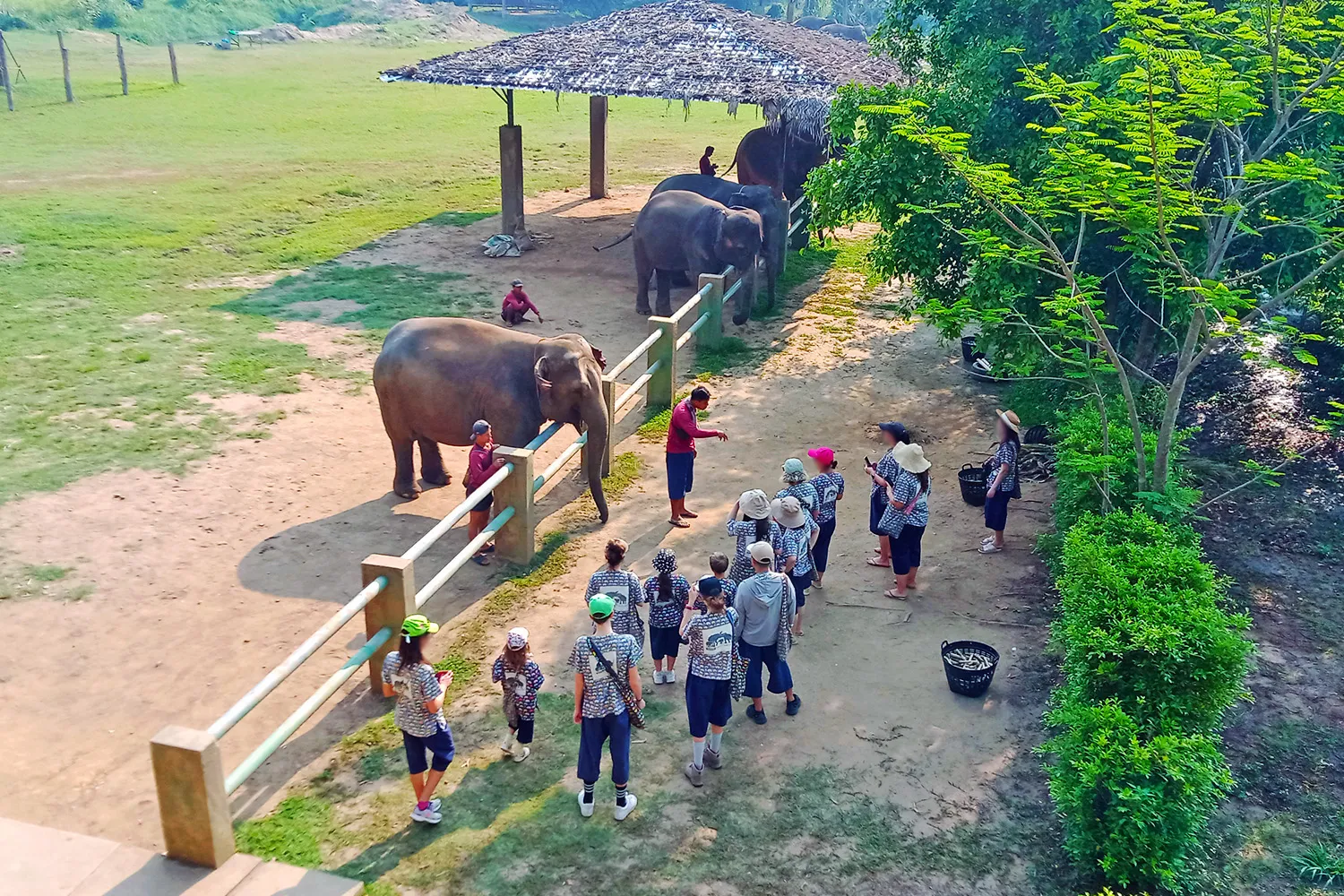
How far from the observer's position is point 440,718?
6125 mm

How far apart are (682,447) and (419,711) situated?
4211mm

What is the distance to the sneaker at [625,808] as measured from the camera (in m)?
6.26

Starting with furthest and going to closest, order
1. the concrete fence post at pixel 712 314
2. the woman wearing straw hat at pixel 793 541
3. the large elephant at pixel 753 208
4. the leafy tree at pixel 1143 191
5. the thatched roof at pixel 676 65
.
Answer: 1. the thatched roof at pixel 676 65
2. the large elephant at pixel 753 208
3. the concrete fence post at pixel 712 314
4. the woman wearing straw hat at pixel 793 541
5. the leafy tree at pixel 1143 191

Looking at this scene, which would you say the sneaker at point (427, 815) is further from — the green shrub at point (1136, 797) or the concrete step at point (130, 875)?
the green shrub at point (1136, 797)

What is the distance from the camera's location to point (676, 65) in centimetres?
1916

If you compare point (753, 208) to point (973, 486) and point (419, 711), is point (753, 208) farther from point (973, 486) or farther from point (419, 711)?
point (419, 711)

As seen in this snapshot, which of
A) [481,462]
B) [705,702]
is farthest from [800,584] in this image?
[481,462]

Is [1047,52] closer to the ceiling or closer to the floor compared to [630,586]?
closer to the ceiling

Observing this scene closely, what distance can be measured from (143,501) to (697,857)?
654 cm

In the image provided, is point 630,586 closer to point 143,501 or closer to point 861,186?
point 143,501

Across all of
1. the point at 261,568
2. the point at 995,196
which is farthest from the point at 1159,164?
the point at 261,568

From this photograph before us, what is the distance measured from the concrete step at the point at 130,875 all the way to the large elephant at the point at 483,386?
15.3 ft

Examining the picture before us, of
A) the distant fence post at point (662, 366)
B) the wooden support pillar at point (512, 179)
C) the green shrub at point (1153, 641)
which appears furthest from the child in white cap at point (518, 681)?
the wooden support pillar at point (512, 179)

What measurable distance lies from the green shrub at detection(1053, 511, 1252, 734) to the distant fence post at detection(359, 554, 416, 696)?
402 cm
